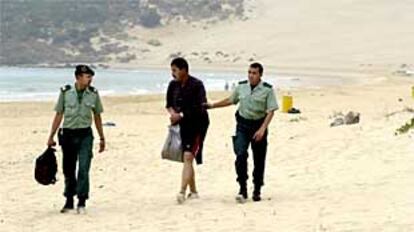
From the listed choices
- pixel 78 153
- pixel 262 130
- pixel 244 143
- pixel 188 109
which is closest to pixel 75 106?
pixel 78 153

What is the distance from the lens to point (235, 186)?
38.9ft

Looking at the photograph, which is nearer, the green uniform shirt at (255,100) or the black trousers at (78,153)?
the black trousers at (78,153)

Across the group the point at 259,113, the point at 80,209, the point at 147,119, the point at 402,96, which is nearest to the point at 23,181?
the point at 80,209

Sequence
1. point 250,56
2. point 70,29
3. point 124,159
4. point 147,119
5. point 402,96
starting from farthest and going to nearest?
point 70,29, point 250,56, point 402,96, point 147,119, point 124,159

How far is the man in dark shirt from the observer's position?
9.96m

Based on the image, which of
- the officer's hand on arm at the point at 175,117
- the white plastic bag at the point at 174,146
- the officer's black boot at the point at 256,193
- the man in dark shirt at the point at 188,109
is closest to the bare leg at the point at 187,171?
the man in dark shirt at the point at 188,109

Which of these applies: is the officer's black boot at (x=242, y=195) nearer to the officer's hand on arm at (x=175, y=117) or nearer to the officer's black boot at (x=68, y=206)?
the officer's hand on arm at (x=175, y=117)

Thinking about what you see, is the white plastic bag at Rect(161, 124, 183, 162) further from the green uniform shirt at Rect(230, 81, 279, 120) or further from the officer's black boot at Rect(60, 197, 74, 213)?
A: the officer's black boot at Rect(60, 197, 74, 213)

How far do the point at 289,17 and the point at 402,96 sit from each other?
7416cm

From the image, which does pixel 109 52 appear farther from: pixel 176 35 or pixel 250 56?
pixel 250 56

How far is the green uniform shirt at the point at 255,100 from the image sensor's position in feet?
33.0

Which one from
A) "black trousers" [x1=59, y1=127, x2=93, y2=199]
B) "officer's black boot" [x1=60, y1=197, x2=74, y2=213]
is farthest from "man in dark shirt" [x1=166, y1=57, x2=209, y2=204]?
"officer's black boot" [x1=60, y1=197, x2=74, y2=213]

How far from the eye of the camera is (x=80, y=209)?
32.8 ft

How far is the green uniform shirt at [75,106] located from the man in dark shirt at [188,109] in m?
0.77
